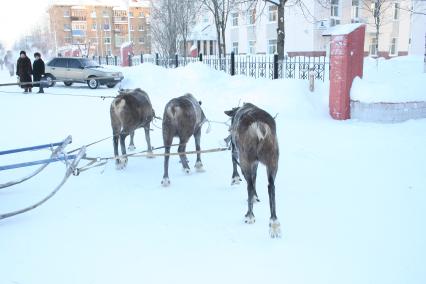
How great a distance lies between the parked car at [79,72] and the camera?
20.5 meters

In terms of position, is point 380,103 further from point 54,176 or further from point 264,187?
point 54,176

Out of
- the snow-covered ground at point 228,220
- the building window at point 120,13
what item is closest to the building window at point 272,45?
the snow-covered ground at point 228,220

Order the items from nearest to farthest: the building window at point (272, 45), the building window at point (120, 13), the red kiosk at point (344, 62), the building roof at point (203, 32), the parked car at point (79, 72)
A: the red kiosk at point (344, 62)
the parked car at point (79, 72)
the building window at point (272, 45)
the building roof at point (203, 32)
the building window at point (120, 13)

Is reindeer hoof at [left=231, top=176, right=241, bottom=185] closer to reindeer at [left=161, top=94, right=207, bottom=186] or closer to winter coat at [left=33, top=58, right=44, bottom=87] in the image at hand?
reindeer at [left=161, top=94, right=207, bottom=186]

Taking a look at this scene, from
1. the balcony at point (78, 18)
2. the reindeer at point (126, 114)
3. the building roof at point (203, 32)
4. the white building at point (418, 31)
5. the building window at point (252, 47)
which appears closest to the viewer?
the reindeer at point (126, 114)

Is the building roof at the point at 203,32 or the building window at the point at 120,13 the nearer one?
the building roof at the point at 203,32

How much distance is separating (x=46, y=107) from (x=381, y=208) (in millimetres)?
12334

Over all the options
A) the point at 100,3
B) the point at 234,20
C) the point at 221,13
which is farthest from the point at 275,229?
the point at 100,3

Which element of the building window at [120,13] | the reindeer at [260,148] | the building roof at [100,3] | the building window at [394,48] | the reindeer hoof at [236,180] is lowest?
the reindeer hoof at [236,180]

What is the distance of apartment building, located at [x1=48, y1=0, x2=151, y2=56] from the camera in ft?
231

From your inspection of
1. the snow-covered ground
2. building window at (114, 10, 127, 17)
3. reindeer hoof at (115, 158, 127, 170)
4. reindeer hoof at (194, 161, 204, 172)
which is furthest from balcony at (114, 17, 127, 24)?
reindeer hoof at (194, 161, 204, 172)

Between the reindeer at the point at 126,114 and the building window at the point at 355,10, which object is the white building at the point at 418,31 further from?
the reindeer at the point at 126,114

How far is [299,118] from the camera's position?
1080cm

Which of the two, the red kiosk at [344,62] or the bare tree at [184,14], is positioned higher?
the bare tree at [184,14]
